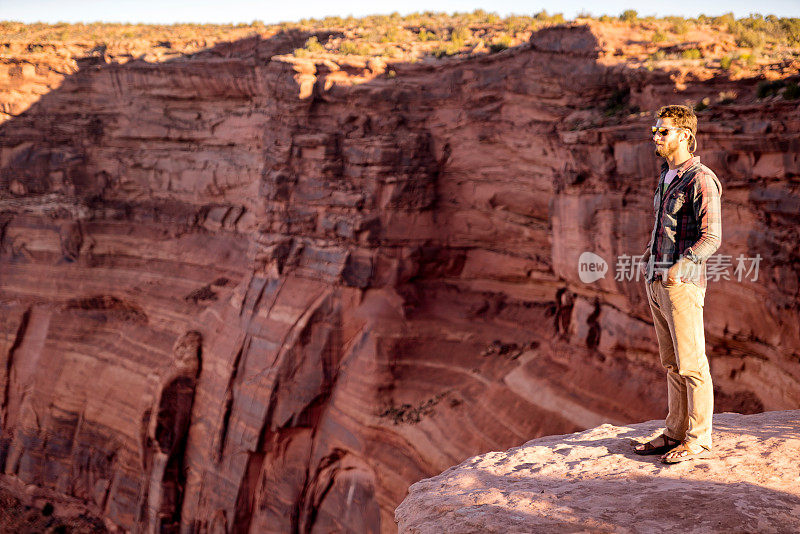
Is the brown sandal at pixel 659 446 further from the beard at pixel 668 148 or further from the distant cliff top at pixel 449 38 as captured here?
the distant cliff top at pixel 449 38

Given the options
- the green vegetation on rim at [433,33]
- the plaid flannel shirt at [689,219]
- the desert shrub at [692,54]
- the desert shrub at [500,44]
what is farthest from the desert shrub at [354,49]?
the plaid flannel shirt at [689,219]

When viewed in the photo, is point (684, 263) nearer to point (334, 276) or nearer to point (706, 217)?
point (706, 217)

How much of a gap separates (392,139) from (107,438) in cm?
1510

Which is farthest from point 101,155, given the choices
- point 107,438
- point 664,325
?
point 664,325

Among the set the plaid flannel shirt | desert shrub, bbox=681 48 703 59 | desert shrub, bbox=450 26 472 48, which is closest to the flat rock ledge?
the plaid flannel shirt

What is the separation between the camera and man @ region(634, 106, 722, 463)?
19.0ft

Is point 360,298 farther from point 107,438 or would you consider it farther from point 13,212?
point 13,212

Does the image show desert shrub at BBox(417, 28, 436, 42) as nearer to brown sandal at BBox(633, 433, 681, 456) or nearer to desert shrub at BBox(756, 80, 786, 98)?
desert shrub at BBox(756, 80, 786, 98)

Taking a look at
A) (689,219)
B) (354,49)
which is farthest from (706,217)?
(354,49)

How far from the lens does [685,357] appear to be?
19.6 ft

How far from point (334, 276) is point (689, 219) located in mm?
14682

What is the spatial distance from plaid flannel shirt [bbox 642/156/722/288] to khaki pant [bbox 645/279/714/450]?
0.17 meters

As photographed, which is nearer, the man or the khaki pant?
the man

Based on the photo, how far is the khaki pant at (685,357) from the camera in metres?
5.93
